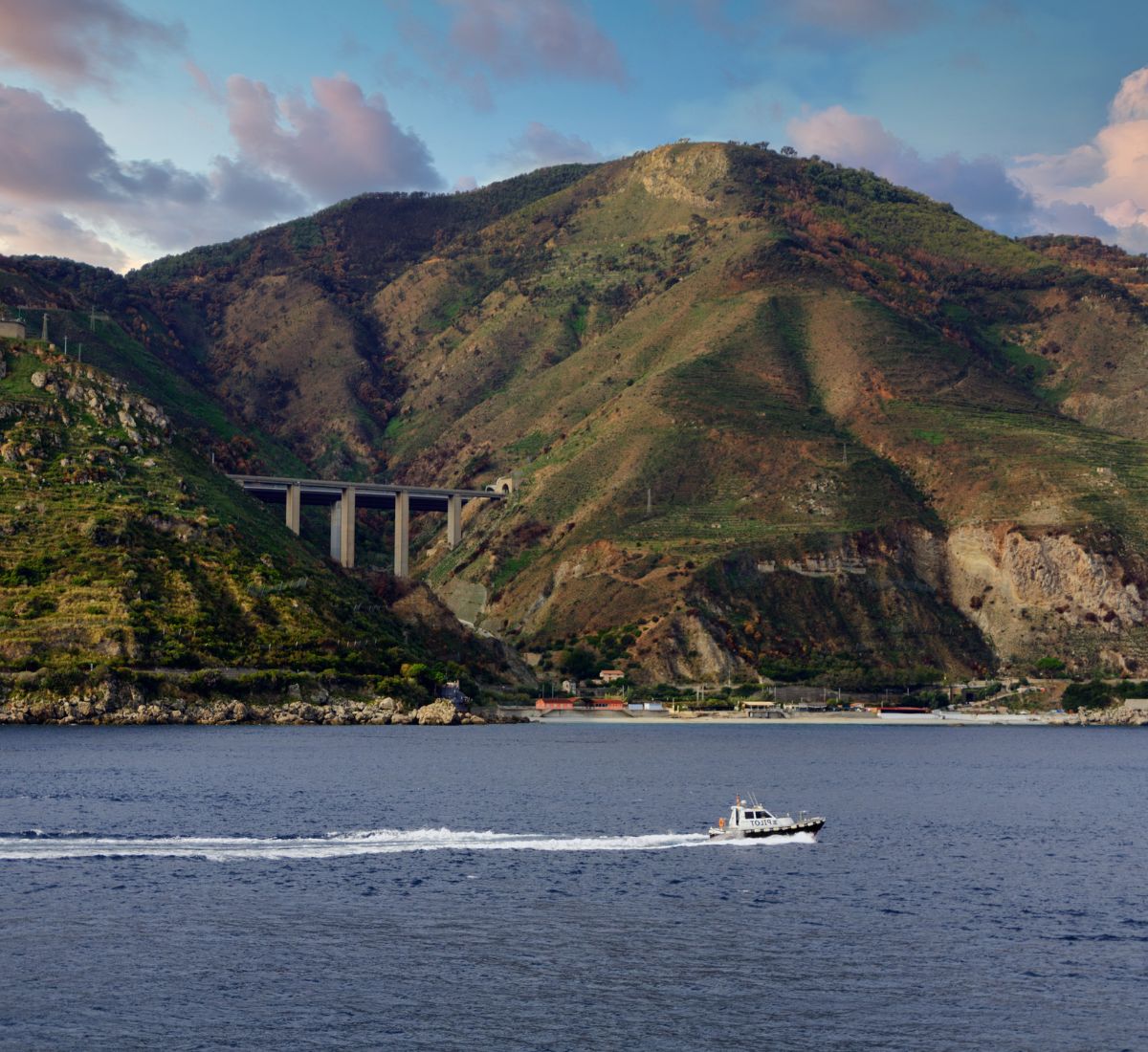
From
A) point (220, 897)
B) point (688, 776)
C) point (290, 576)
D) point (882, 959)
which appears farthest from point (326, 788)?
point (290, 576)

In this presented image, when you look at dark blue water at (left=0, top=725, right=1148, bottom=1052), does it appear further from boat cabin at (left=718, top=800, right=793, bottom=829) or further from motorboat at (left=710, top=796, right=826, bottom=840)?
boat cabin at (left=718, top=800, right=793, bottom=829)

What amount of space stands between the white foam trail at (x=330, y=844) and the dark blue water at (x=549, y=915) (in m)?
0.26

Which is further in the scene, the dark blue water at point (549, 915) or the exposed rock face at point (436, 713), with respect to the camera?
the exposed rock face at point (436, 713)

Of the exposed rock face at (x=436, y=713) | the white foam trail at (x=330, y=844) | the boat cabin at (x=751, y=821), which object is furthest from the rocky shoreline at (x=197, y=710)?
the boat cabin at (x=751, y=821)

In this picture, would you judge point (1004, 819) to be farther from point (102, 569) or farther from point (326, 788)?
point (102, 569)

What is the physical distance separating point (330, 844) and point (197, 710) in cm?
8792

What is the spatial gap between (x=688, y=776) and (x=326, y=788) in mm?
30682

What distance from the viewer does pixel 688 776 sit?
418 feet

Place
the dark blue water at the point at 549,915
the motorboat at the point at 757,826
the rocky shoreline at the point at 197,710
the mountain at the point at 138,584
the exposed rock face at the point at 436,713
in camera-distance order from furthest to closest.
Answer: the exposed rock face at the point at 436,713, the mountain at the point at 138,584, the rocky shoreline at the point at 197,710, the motorboat at the point at 757,826, the dark blue water at the point at 549,915

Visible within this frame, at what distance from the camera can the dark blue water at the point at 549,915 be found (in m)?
49.8

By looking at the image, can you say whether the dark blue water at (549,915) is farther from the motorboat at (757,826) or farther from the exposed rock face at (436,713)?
the exposed rock face at (436,713)

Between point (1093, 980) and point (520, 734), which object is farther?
point (520, 734)

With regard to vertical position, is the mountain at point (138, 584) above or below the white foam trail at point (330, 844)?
above

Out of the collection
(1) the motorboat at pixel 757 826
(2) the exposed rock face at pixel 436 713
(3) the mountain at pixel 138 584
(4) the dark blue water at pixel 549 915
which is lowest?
(4) the dark blue water at pixel 549 915
